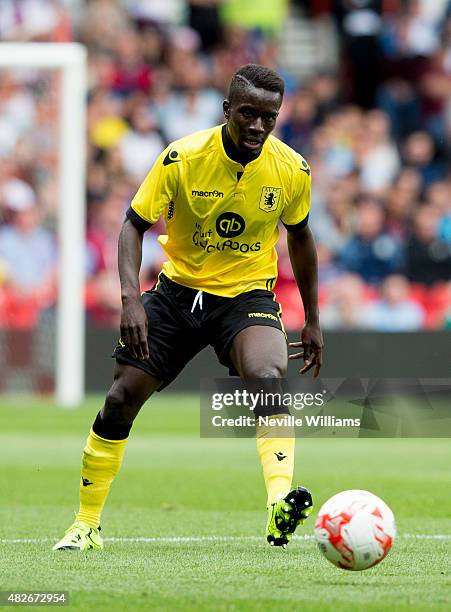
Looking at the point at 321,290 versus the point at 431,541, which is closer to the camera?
the point at 431,541

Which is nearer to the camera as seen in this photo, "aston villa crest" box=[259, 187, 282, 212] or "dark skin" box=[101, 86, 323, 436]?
"dark skin" box=[101, 86, 323, 436]

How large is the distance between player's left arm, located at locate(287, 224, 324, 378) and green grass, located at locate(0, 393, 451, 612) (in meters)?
0.97

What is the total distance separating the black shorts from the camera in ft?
23.8

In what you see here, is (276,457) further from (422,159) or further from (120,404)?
(422,159)

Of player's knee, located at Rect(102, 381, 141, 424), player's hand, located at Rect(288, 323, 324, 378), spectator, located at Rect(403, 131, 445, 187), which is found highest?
player's hand, located at Rect(288, 323, 324, 378)

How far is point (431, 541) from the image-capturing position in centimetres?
736

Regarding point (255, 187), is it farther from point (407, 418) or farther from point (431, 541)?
point (407, 418)

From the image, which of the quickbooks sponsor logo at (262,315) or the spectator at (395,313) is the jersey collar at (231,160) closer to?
the quickbooks sponsor logo at (262,315)

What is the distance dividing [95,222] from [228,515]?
9963 mm

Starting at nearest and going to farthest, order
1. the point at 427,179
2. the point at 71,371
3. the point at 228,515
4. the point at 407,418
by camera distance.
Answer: the point at 228,515
the point at 407,418
the point at 71,371
the point at 427,179

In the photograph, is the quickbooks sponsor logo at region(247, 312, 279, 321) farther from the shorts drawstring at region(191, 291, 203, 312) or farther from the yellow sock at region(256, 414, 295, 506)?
the yellow sock at region(256, 414, 295, 506)

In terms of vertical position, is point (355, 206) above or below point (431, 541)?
below

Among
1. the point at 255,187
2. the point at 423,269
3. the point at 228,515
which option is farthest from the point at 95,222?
the point at 255,187

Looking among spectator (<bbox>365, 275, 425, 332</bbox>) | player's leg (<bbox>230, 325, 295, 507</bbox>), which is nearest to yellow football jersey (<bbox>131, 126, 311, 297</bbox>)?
player's leg (<bbox>230, 325, 295, 507</bbox>)
